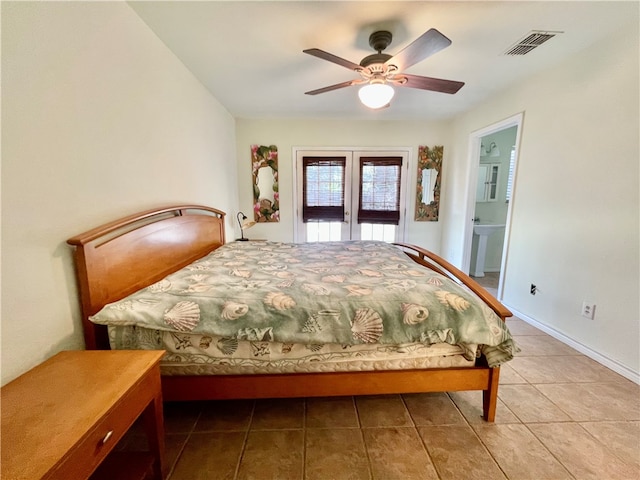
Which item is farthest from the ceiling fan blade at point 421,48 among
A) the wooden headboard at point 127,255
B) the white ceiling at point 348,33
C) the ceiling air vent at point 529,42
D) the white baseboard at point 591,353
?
the white baseboard at point 591,353

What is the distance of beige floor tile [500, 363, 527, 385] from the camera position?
1800mm

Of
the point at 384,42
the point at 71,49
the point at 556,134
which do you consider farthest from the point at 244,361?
the point at 556,134

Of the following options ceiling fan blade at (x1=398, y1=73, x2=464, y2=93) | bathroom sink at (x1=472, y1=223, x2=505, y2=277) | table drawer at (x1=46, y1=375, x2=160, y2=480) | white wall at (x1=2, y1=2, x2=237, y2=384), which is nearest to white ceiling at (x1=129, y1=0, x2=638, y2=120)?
ceiling fan blade at (x1=398, y1=73, x2=464, y2=93)

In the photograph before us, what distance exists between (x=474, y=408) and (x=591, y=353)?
1.30 m

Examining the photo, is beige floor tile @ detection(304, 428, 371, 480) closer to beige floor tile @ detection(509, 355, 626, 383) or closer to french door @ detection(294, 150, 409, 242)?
beige floor tile @ detection(509, 355, 626, 383)

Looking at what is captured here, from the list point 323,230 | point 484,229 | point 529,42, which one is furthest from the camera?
point 323,230

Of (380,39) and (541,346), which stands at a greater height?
(380,39)

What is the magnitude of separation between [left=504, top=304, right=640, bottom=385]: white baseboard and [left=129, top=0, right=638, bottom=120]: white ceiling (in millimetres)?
2349

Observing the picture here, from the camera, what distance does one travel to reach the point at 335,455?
4.23ft

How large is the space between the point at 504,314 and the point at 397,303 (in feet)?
1.87

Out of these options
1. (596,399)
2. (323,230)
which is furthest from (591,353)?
(323,230)

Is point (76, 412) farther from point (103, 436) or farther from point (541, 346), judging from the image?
point (541, 346)

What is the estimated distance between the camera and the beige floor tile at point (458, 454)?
1.20 m

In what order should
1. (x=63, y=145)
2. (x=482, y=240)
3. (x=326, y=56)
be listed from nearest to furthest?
(x=63, y=145), (x=326, y=56), (x=482, y=240)
